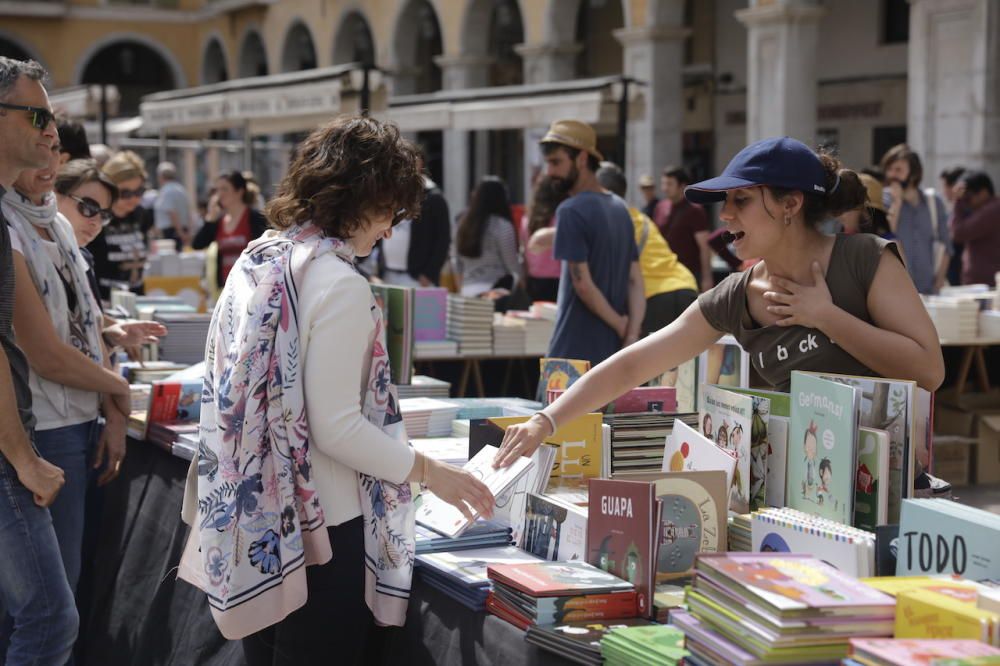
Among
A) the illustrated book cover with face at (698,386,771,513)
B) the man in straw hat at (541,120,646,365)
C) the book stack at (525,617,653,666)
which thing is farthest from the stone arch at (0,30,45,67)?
the book stack at (525,617,653,666)

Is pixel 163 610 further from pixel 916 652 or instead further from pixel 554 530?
pixel 916 652

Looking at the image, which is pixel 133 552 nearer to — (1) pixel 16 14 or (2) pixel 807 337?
(2) pixel 807 337

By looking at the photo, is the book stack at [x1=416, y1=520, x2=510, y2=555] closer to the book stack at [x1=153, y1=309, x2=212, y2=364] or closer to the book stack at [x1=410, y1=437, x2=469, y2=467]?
the book stack at [x1=410, y1=437, x2=469, y2=467]

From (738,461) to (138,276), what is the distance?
18.6 feet

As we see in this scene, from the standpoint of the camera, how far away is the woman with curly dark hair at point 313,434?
2.38m

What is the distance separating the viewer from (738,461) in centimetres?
267

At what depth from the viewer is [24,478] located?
282 centimetres

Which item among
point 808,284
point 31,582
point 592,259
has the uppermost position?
point 592,259

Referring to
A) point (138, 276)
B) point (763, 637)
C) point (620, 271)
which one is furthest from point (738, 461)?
point (138, 276)

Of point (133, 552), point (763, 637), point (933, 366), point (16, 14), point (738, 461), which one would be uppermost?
point (16, 14)

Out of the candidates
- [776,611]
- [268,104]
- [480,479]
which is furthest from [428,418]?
[268,104]

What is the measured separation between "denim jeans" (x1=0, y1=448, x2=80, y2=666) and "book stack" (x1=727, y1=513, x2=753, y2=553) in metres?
1.56

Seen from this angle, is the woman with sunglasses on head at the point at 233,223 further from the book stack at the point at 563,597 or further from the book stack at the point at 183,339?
the book stack at the point at 563,597

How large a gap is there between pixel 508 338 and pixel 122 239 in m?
2.30
